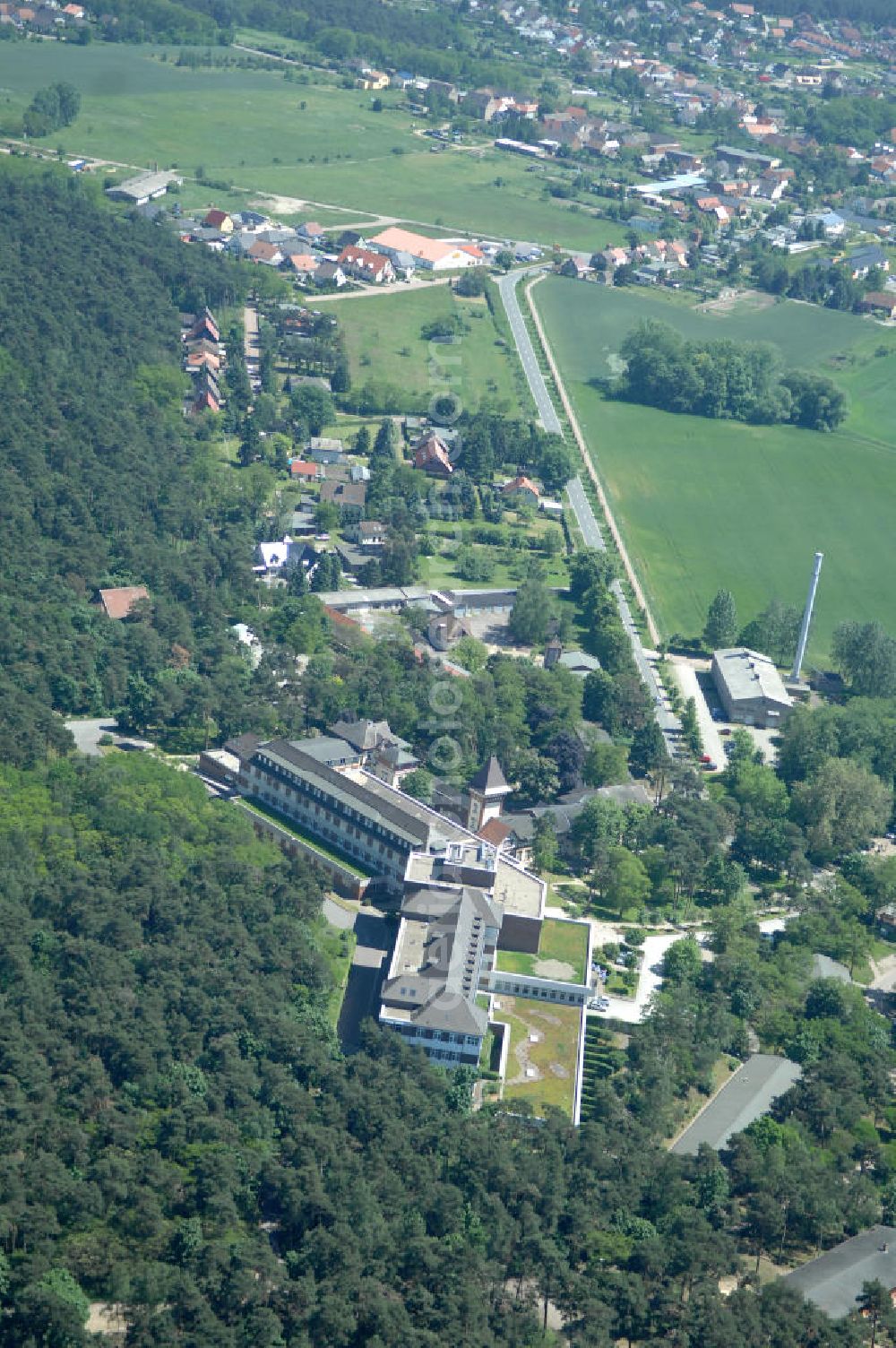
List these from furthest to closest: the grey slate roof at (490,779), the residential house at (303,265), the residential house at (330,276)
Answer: the residential house at (303,265) < the residential house at (330,276) < the grey slate roof at (490,779)

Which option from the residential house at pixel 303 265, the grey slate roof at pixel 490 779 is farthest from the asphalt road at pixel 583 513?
the residential house at pixel 303 265

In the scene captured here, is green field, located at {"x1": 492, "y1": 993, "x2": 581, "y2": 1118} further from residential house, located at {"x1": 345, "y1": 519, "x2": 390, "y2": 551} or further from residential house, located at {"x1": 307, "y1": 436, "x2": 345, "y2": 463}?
residential house, located at {"x1": 307, "y1": 436, "x2": 345, "y2": 463}

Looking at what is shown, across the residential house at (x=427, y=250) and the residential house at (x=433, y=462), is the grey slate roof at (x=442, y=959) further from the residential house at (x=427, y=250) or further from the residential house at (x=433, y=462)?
the residential house at (x=427, y=250)

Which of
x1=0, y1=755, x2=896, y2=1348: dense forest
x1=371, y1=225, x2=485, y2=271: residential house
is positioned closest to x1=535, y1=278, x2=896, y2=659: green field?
x1=371, y1=225, x2=485, y2=271: residential house

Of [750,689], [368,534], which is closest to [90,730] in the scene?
[368,534]

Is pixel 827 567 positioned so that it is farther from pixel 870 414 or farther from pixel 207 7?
pixel 207 7

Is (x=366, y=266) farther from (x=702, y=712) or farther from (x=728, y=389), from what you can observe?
(x=702, y=712)
